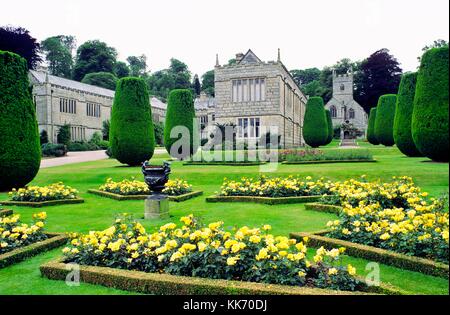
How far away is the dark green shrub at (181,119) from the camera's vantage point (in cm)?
2745

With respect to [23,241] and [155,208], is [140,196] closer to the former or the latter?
[155,208]

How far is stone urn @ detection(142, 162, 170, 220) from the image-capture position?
A: 31.0 ft

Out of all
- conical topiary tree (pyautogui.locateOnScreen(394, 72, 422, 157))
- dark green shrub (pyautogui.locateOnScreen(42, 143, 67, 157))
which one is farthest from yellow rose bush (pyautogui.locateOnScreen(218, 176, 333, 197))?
dark green shrub (pyautogui.locateOnScreen(42, 143, 67, 157))

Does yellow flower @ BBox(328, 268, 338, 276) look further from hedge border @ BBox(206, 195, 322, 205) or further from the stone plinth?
hedge border @ BBox(206, 195, 322, 205)

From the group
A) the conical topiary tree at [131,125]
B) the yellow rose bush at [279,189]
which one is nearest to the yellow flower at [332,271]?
the yellow rose bush at [279,189]

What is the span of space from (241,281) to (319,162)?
18.7m

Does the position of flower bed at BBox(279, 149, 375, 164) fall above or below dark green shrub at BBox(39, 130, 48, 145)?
below

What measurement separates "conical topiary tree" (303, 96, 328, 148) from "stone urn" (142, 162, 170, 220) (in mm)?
31876

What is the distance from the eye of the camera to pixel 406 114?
2227cm

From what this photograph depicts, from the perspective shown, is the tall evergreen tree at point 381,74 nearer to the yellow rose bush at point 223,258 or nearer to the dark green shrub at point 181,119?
the dark green shrub at point 181,119

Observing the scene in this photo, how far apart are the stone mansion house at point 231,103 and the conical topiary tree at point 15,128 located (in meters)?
25.3

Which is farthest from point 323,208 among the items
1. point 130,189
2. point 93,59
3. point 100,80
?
point 93,59

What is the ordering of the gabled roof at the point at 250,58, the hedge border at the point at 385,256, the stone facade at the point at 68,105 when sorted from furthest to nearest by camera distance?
the stone facade at the point at 68,105 < the gabled roof at the point at 250,58 < the hedge border at the point at 385,256

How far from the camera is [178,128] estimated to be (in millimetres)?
27453
